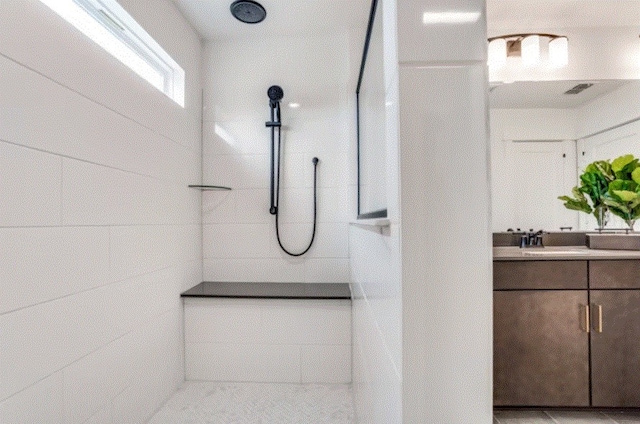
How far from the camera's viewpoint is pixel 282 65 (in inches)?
94.1

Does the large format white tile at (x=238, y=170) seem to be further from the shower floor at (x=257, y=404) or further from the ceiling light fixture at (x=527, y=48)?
the ceiling light fixture at (x=527, y=48)

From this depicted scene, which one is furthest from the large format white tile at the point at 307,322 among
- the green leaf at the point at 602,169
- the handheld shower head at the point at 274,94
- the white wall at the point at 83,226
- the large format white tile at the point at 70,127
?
the green leaf at the point at 602,169

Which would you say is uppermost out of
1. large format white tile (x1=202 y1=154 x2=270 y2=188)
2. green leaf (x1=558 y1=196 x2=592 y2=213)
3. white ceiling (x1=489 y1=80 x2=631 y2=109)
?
white ceiling (x1=489 y1=80 x2=631 y2=109)

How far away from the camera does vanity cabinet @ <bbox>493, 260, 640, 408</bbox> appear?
1555mm

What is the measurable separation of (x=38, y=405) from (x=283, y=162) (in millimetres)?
1733

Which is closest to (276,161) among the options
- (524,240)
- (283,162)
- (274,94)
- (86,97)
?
(283,162)

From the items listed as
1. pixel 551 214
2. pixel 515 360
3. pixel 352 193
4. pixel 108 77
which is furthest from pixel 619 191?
pixel 108 77

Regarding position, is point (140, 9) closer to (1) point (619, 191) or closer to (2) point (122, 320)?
(2) point (122, 320)

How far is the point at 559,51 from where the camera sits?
1929 millimetres

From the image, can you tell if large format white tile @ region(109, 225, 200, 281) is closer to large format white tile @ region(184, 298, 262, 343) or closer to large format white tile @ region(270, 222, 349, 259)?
large format white tile @ region(184, 298, 262, 343)

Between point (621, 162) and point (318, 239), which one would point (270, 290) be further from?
point (621, 162)

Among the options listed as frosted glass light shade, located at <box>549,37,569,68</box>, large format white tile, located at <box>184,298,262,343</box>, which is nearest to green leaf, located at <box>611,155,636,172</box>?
frosted glass light shade, located at <box>549,37,569,68</box>

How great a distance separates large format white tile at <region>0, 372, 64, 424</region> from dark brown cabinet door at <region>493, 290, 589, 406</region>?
1.78m

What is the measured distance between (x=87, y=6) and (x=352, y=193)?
166 cm
